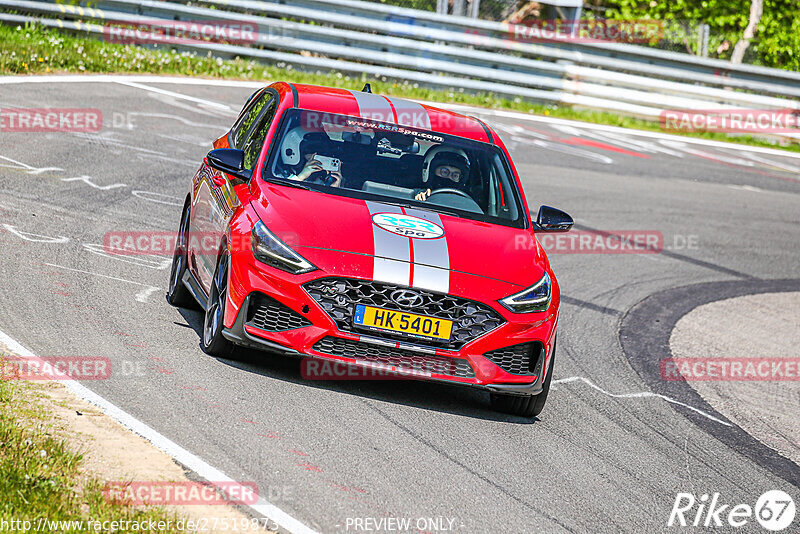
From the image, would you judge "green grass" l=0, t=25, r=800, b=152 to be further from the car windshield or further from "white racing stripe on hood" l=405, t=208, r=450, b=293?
"white racing stripe on hood" l=405, t=208, r=450, b=293

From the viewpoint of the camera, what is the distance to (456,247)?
6.85m

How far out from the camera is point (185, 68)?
19.8 m

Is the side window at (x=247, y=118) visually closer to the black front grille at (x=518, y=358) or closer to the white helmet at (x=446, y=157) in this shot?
the white helmet at (x=446, y=157)

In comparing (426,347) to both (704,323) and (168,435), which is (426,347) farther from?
(704,323)

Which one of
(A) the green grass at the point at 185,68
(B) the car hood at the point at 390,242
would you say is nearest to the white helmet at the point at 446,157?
(B) the car hood at the point at 390,242

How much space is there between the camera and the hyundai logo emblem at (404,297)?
21.1 feet

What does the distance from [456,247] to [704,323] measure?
15.5 ft

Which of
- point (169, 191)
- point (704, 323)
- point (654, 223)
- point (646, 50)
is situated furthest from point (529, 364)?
point (646, 50)

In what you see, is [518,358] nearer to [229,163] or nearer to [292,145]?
[292,145]

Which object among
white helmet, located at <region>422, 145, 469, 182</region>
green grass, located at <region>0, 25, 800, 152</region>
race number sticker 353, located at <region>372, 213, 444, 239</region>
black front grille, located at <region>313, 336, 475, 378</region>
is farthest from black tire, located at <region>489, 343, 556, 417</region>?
green grass, located at <region>0, 25, 800, 152</region>

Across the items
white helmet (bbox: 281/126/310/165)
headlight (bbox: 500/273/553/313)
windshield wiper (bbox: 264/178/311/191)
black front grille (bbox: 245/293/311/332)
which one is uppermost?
white helmet (bbox: 281/126/310/165)

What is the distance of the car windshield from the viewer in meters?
7.43

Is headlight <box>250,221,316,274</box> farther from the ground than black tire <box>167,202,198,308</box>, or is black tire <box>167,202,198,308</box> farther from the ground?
headlight <box>250,221,316,274</box>

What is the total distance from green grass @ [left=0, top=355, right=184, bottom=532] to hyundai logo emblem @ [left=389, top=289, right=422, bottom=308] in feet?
6.71
